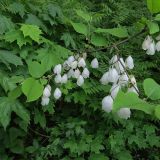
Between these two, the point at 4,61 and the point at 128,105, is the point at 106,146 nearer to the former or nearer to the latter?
the point at 4,61

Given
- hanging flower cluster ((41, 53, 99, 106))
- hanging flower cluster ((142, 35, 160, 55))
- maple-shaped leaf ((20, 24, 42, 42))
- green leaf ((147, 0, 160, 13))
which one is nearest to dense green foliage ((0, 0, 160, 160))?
maple-shaped leaf ((20, 24, 42, 42))

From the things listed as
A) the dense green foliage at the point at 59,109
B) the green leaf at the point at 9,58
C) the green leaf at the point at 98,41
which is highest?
the green leaf at the point at 98,41

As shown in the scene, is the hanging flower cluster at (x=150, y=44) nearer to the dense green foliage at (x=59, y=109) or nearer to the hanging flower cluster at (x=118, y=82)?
the hanging flower cluster at (x=118, y=82)

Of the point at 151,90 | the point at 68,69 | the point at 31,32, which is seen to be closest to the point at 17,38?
the point at 31,32

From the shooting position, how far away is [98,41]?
4.04 feet

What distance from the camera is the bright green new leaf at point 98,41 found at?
1225 mm

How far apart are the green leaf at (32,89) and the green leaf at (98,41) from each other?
0.22 metres

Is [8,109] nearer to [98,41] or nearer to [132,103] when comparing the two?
[98,41]

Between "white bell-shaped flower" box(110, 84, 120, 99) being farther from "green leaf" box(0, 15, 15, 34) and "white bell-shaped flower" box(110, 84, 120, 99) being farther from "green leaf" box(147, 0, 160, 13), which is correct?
"green leaf" box(0, 15, 15, 34)

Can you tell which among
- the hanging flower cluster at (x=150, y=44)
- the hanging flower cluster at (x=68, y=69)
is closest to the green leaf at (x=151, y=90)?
the hanging flower cluster at (x=150, y=44)

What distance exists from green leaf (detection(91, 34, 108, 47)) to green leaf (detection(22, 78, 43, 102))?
219mm

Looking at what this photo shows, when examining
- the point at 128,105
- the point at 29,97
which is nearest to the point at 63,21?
the point at 29,97

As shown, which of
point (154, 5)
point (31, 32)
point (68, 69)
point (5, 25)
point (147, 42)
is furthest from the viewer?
point (5, 25)

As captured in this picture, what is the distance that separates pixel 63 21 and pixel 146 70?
0.93 m
